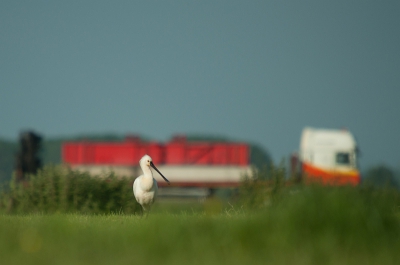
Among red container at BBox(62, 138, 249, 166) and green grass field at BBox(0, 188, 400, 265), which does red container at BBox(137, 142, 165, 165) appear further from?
green grass field at BBox(0, 188, 400, 265)

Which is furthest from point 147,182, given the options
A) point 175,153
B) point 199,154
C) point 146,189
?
point 175,153

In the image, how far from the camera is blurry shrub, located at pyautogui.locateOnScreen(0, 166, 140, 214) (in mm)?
17109

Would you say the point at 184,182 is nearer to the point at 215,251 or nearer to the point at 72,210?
the point at 72,210

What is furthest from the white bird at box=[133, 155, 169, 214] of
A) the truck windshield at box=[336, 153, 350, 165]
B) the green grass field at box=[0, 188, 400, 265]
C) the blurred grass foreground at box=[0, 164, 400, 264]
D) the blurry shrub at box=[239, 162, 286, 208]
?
the truck windshield at box=[336, 153, 350, 165]

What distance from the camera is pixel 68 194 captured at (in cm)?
1717

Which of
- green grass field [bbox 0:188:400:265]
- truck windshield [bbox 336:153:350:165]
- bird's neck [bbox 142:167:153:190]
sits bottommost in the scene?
truck windshield [bbox 336:153:350:165]

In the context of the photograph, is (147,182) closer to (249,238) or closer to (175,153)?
(249,238)

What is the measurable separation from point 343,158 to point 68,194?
18.5 m

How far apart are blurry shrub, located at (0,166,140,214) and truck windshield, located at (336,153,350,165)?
16587 millimetres

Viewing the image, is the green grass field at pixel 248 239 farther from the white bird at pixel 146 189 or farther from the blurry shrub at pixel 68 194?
the blurry shrub at pixel 68 194

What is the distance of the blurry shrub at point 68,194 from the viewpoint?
1711cm

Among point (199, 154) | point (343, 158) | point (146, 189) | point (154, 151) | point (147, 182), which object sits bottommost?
point (343, 158)

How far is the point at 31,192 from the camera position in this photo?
17.7 m

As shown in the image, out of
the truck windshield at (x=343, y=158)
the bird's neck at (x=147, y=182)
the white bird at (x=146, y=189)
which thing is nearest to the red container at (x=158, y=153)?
the truck windshield at (x=343, y=158)
